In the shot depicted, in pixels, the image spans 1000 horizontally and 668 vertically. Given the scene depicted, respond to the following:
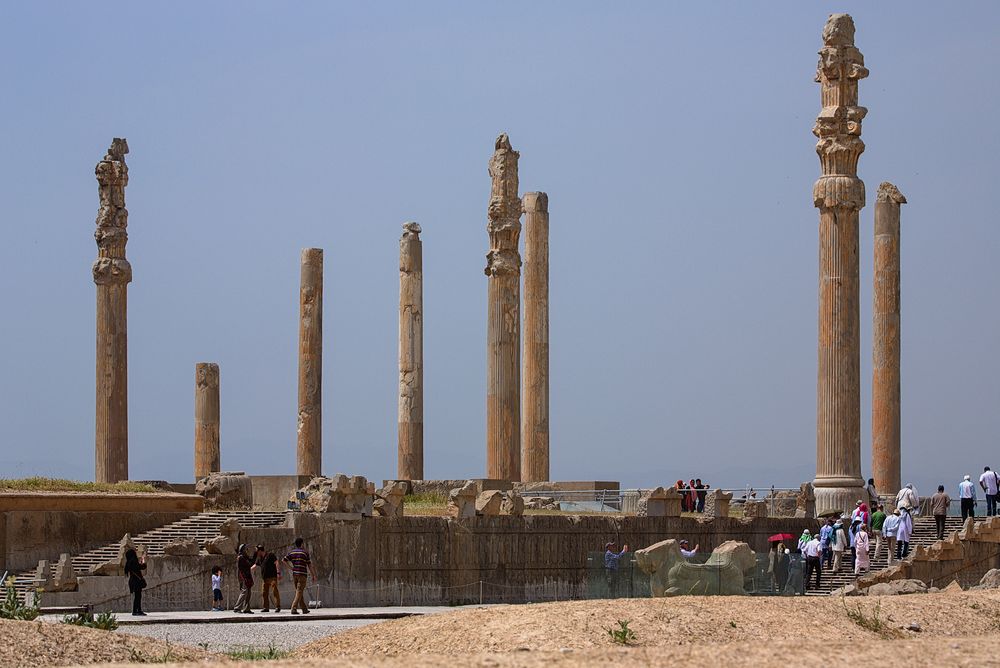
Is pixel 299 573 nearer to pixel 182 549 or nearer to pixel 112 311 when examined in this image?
pixel 182 549

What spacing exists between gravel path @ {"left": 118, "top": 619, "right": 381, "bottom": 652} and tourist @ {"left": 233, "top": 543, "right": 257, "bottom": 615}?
1.88 metres

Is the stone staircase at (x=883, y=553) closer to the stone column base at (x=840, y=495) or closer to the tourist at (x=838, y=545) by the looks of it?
the tourist at (x=838, y=545)

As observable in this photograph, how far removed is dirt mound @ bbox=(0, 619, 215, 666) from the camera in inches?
690

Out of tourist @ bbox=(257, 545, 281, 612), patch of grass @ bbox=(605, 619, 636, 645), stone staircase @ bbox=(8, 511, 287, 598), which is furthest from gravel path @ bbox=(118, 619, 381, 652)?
patch of grass @ bbox=(605, 619, 636, 645)

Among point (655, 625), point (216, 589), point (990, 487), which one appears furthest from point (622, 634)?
point (990, 487)

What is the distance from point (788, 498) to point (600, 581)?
1334 centimetres

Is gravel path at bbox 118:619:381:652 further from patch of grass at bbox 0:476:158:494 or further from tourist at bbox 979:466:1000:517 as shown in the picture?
tourist at bbox 979:466:1000:517

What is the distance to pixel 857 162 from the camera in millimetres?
40125

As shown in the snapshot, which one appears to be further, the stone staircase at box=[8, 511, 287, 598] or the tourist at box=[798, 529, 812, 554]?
the tourist at box=[798, 529, 812, 554]

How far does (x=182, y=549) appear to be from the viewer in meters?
31.8

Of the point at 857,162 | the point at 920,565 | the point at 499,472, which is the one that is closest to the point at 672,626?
the point at 920,565

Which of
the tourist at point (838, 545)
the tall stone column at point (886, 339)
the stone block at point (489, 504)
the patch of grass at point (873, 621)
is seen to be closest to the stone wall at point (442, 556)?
the stone block at point (489, 504)

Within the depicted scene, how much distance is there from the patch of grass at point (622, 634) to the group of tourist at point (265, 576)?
38.2ft

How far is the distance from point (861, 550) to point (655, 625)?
48.0 ft
